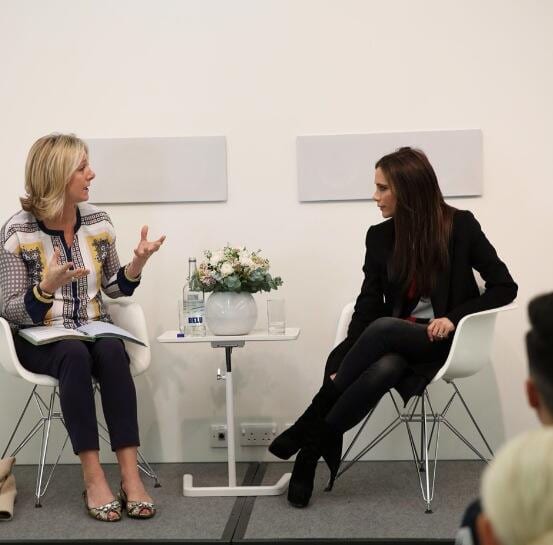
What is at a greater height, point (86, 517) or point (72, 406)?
point (72, 406)

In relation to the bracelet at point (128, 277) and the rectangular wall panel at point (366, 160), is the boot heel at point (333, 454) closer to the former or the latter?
the bracelet at point (128, 277)

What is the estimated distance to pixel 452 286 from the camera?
11.5ft

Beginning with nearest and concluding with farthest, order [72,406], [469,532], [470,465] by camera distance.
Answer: [469,532], [72,406], [470,465]

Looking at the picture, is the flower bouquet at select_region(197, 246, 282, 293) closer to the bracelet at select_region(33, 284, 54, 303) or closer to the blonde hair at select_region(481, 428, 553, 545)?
the bracelet at select_region(33, 284, 54, 303)

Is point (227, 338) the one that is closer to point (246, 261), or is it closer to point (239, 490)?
point (246, 261)

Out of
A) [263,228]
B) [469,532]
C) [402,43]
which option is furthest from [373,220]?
[469,532]

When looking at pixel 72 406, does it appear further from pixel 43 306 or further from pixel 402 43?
pixel 402 43

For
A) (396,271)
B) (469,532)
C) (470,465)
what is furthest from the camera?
(470,465)

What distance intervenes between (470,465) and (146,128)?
2.16 metres

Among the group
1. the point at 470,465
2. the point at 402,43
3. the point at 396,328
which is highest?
the point at 402,43

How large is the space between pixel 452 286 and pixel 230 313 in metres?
0.89

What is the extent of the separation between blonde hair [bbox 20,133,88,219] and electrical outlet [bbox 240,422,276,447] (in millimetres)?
1352

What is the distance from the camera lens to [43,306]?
3.46 m

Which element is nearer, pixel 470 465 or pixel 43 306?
pixel 43 306
